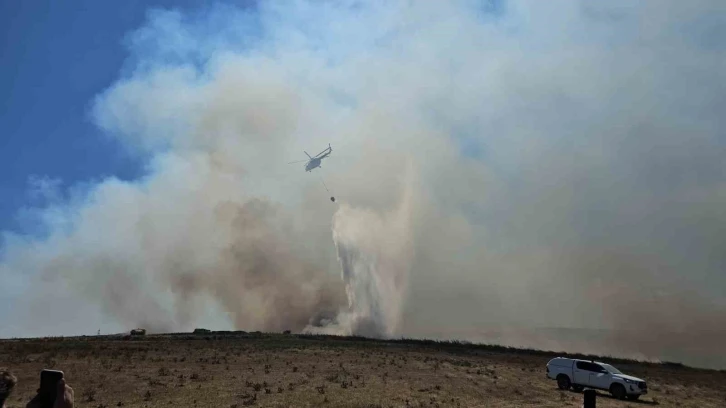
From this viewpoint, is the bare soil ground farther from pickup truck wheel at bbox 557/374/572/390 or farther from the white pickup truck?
the white pickup truck

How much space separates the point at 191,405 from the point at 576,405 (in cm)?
2126

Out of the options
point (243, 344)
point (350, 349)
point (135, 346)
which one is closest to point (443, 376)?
point (350, 349)

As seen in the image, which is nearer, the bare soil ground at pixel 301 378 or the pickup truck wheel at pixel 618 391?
the bare soil ground at pixel 301 378

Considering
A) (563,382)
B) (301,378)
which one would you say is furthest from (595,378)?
(301,378)

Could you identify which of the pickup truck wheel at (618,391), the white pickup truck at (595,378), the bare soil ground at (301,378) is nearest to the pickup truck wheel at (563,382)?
the white pickup truck at (595,378)

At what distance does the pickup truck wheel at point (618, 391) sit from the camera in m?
34.9

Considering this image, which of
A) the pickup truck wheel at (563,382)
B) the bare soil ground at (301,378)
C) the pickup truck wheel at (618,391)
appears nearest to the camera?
the bare soil ground at (301,378)

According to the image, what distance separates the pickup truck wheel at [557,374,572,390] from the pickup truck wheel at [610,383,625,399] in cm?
294

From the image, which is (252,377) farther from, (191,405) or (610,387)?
(610,387)

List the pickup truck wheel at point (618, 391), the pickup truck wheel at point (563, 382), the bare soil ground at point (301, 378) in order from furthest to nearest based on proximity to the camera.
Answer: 1. the pickup truck wheel at point (563, 382)
2. the pickup truck wheel at point (618, 391)
3. the bare soil ground at point (301, 378)

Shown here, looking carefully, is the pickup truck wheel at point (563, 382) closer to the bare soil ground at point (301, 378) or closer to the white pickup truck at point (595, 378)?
the white pickup truck at point (595, 378)

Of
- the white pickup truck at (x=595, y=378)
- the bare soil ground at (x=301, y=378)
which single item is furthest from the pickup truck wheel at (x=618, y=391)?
the bare soil ground at (x=301, y=378)

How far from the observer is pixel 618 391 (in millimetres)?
35125

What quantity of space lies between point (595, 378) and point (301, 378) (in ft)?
68.0
